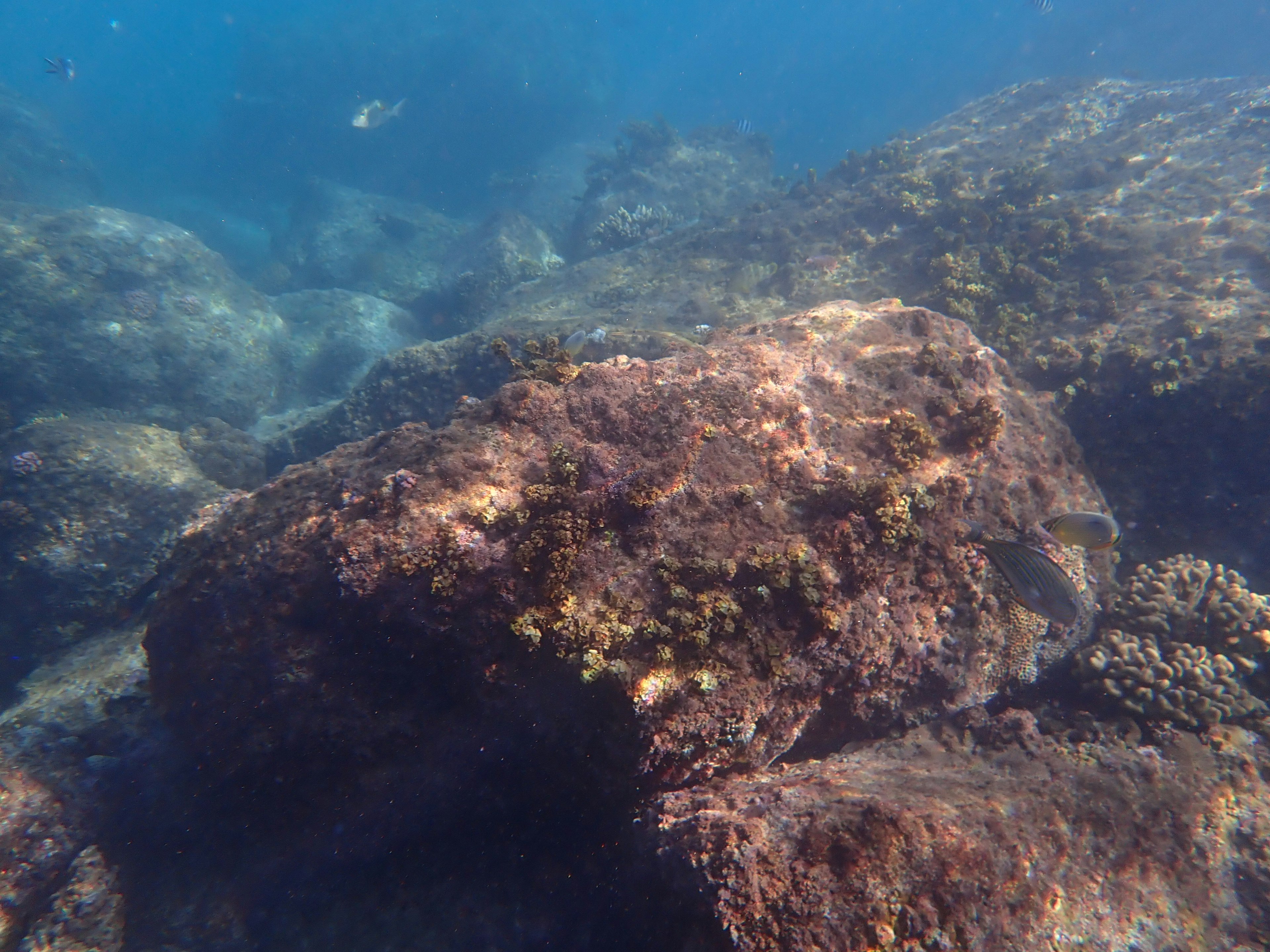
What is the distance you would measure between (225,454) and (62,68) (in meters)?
17.1

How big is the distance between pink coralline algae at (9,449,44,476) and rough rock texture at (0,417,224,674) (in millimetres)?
35

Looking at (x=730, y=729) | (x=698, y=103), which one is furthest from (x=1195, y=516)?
(x=698, y=103)

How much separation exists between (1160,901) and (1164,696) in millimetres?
1974

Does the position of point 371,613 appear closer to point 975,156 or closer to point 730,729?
point 730,729

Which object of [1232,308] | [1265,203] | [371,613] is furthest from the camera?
[1265,203]

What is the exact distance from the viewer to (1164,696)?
491 centimetres

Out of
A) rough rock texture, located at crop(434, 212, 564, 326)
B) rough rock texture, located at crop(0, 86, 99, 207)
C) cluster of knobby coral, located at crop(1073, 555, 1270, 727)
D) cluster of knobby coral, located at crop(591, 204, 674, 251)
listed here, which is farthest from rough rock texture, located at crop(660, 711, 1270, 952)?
rough rock texture, located at crop(0, 86, 99, 207)

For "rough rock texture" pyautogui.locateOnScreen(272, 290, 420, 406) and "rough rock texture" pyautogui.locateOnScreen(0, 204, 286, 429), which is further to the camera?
"rough rock texture" pyautogui.locateOnScreen(272, 290, 420, 406)

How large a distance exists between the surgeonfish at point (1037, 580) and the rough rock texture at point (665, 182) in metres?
17.9

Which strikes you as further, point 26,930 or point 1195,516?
point 1195,516

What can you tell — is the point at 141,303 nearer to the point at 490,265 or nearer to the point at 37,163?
the point at 490,265

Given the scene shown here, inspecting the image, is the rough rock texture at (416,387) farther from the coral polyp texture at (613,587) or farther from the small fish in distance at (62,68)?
the small fish in distance at (62,68)

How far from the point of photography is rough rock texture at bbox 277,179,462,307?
78.4 feet

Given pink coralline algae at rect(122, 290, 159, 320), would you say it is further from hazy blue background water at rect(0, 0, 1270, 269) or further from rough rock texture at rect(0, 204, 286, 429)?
hazy blue background water at rect(0, 0, 1270, 269)
